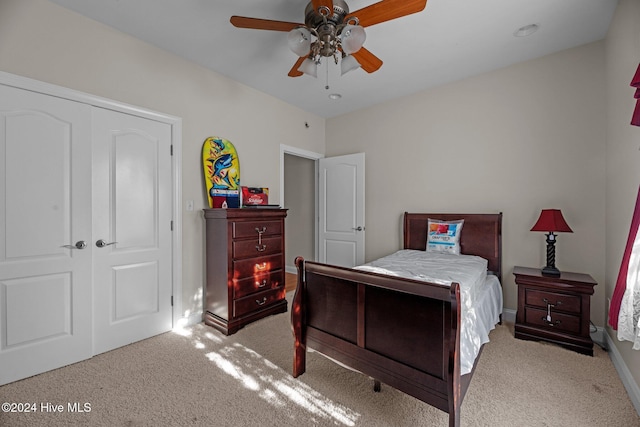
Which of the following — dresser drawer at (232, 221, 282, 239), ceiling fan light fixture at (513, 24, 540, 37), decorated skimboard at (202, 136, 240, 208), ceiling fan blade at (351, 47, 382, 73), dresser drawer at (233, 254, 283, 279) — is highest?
ceiling fan light fixture at (513, 24, 540, 37)

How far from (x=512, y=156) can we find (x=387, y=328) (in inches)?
103

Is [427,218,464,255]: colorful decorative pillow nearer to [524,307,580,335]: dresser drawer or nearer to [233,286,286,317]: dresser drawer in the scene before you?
[524,307,580,335]: dresser drawer

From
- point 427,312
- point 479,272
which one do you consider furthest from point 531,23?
point 427,312

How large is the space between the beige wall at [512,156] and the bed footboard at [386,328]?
2.25 m

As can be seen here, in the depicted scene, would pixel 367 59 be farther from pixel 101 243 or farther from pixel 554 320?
pixel 554 320

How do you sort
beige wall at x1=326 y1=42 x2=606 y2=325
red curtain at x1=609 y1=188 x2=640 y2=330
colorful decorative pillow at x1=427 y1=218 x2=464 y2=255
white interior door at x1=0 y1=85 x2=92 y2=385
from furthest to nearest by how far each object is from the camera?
colorful decorative pillow at x1=427 y1=218 x2=464 y2=255, beige wall at x1=326 y1=42 x2=606 y2=325, white interior door at x1=0 y1=85 x2=92 y2=385, red curtain at x1=609 y1=188 x2=640 y2=330

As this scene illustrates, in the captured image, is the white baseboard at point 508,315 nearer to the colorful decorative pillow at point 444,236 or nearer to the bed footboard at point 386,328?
the colorful decorative pillow at point 444,236

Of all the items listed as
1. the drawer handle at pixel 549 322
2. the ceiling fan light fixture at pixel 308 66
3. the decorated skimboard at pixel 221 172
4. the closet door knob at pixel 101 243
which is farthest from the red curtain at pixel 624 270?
the closet door knob at pixel 101 243

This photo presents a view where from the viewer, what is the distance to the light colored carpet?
5.40 ft

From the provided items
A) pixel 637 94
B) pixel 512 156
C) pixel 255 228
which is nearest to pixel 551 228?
pixel 512 156

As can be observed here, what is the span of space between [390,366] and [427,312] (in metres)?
0.41

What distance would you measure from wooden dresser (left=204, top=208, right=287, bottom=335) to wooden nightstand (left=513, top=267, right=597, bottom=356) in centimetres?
250

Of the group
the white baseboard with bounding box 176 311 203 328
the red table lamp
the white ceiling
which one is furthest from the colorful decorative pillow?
the white baseboard with bounding box 176 311 203 328

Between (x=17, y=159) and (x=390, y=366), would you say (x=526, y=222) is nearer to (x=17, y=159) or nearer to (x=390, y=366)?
(x=390, y=366)
